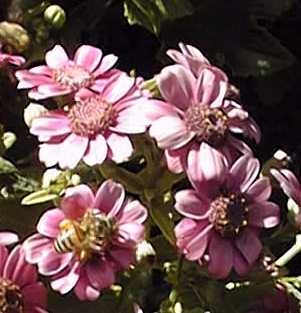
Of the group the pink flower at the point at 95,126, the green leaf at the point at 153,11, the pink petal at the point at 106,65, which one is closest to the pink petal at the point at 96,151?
the pink flower at the point at 95,126

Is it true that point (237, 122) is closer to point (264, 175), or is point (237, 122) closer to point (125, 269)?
point (264, 175)

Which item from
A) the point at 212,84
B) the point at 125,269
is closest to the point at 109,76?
the point at 212,84

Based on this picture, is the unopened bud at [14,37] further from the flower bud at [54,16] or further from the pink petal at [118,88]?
the pink petal at [118,88]

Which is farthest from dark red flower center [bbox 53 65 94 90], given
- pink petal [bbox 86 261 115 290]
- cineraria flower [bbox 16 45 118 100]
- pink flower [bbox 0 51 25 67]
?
pink petal [bbox 86 261 115 290]

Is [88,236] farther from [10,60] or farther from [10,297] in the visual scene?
[10,60]

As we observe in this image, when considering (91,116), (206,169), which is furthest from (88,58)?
(206,169)

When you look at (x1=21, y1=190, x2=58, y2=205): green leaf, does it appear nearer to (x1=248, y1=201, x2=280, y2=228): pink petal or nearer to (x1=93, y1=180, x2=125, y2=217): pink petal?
(x1=93, y1=180, x2=125, y2=217): pink petal
